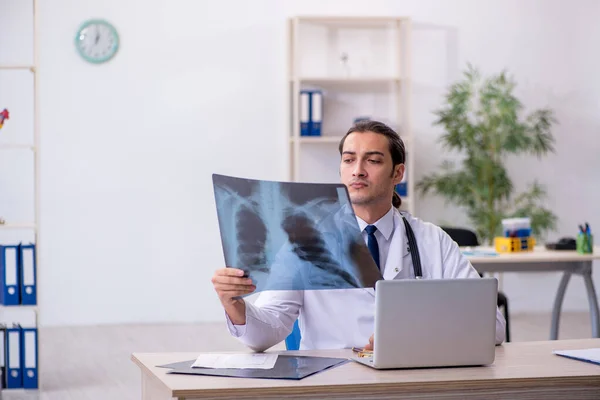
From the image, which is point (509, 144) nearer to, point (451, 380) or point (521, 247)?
point (521, 247)

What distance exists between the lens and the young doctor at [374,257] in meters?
2.44

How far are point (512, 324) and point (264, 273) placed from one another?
16.2 feet

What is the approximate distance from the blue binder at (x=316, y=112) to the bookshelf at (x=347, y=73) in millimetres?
271

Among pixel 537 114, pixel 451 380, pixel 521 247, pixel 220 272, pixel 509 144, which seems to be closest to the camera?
pixel 451 380

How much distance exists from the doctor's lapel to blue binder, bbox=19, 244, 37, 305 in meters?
2.72

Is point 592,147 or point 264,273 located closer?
point 264,273

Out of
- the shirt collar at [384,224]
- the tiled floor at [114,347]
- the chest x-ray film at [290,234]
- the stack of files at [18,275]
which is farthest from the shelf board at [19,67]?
the chest x-ray film at [290,234]

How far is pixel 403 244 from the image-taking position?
253 centimetres

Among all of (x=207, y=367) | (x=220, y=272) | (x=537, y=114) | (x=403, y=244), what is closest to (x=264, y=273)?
(x=220, y=272)

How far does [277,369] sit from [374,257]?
0.62 metres

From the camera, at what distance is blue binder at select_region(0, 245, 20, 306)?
4.64 metres

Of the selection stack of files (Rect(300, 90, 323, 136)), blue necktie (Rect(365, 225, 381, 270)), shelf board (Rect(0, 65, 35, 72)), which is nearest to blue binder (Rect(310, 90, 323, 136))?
stack of files (Rect(300, 90, 323, 136))

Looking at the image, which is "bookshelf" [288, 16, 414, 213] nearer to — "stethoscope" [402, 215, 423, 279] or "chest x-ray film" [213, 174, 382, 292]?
"stethoscope" [402, 215, 423, 279]

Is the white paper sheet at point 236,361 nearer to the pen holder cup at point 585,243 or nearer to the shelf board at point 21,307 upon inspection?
the shelf board at point 21,307
